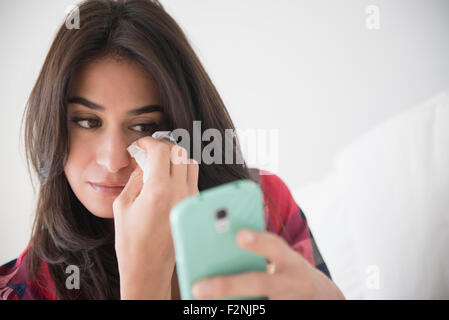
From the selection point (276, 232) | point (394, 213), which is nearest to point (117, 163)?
point (276, 232)

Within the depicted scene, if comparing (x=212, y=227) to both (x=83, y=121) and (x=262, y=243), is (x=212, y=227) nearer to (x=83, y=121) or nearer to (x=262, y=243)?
(x=262, y=243)

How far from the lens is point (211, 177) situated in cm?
80

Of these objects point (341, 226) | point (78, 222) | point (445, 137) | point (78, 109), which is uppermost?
point (78, 109)

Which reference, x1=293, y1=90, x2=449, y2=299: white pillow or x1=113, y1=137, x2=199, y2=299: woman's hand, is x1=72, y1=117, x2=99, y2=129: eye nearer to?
x1=113, y1=137, x2=199, y2=299: woman's hand

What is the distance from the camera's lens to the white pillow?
32.3 inches

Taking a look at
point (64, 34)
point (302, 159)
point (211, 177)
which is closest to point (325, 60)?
point (302, 159)

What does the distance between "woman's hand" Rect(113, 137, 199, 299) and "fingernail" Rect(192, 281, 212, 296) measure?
139mm

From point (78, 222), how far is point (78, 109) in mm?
290

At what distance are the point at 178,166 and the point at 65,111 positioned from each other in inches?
11.2

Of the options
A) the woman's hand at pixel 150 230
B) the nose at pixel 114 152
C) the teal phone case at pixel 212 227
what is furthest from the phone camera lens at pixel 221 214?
the nose at pixel 114 152

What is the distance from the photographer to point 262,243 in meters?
0.34

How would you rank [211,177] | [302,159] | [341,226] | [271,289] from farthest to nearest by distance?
[302,159] → [341,226] → [211,177] → [271,289]

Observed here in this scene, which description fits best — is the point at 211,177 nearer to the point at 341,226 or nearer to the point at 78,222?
the point at 78,222

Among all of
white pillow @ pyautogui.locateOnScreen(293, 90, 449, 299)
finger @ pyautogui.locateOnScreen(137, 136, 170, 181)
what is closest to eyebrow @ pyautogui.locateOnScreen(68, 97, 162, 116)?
finger @ pyautogui.locateOnScreen(137, 136, 170, 181)
